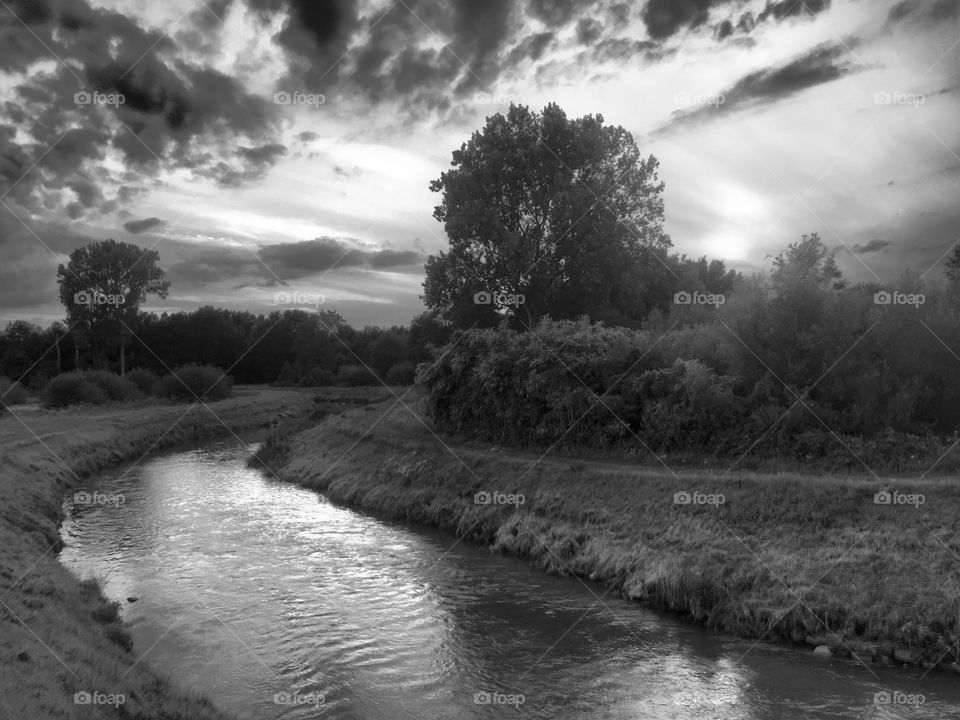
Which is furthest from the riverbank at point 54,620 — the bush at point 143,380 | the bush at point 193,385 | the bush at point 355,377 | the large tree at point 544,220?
the bush at point 355,377

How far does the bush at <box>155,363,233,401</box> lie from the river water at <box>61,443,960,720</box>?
2000 inches

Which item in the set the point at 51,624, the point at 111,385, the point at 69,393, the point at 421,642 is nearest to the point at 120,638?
the point at 51,624

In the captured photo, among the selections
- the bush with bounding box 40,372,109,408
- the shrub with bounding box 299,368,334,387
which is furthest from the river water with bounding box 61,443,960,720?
the shrub with bounding box 299,368,334,387

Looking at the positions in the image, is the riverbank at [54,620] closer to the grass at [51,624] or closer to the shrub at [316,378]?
the grass at [51,624]

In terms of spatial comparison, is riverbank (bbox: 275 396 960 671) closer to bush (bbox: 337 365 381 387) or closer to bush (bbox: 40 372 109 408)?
bush (bbox: 40 372 109 408)

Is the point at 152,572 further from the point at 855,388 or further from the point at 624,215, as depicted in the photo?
the point at 624,215

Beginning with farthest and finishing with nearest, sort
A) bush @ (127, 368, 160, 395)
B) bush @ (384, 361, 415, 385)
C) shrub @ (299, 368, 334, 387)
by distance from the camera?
shrub @ (299, 368, 334, 387) < bush @ (384, 361, 415, 385) < bush @ (127, 368, 160, 395)

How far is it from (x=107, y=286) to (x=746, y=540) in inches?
3163

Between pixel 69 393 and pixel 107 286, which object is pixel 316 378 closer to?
pixel 107 286

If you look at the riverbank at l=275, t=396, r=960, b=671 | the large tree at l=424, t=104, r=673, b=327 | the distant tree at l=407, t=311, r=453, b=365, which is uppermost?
the large tree at l=424, t=104, r=673, b=327

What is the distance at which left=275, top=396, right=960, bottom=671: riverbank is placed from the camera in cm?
1320

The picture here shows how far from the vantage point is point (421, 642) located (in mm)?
14570

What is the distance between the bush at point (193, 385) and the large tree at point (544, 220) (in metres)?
40.8

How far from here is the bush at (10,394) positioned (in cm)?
5812
